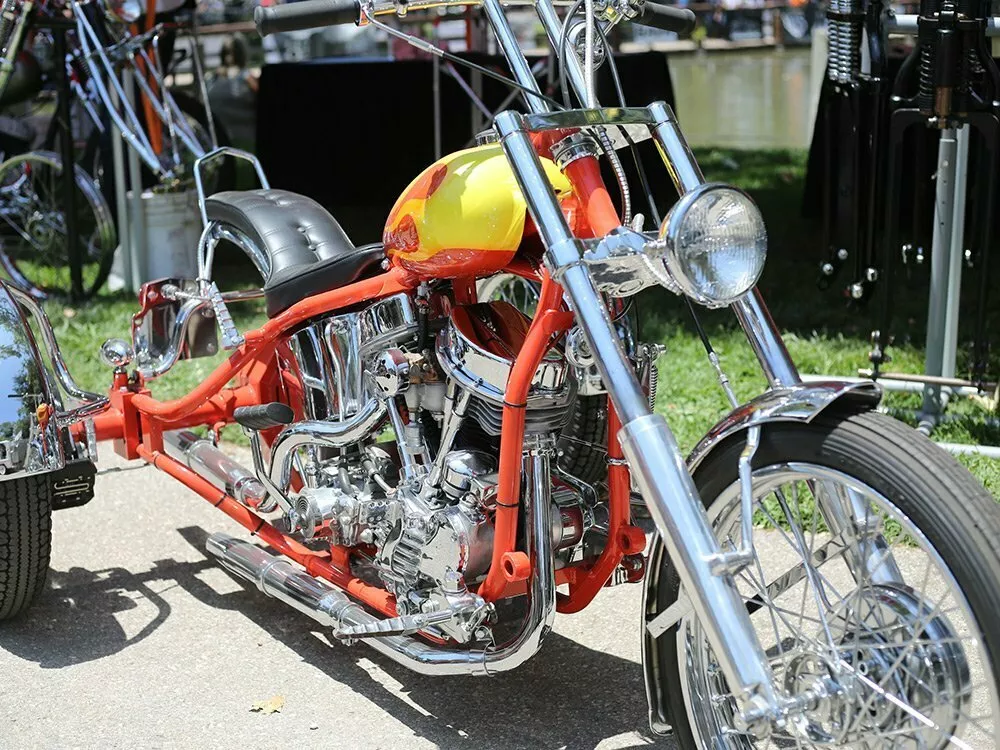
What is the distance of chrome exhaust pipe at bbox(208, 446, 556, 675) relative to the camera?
8.64 ft

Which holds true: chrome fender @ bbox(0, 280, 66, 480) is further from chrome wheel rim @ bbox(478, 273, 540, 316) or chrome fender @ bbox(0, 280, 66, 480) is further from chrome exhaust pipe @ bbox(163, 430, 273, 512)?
chrome wheel rim @ bbox(478, 273, 540, 316)

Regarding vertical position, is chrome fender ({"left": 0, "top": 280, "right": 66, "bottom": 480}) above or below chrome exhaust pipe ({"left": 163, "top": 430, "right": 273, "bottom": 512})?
above

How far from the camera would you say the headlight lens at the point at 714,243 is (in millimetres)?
2146

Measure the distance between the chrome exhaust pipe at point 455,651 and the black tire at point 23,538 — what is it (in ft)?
2.09

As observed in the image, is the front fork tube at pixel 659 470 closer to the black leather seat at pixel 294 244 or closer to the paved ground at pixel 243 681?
the black leather seat at pixel 294 244

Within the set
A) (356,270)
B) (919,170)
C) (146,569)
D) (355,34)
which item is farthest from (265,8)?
(355,34)

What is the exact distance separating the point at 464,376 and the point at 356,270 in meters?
0.46

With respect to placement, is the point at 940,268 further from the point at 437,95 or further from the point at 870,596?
the point at 437,95

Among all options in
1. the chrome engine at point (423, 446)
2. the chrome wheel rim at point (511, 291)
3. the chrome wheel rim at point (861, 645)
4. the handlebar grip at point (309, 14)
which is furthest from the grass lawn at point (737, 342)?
the handlebar grip at point (309, 14)

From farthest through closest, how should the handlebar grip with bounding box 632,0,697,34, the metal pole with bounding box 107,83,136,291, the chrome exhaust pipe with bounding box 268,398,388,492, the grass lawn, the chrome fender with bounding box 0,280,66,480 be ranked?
the metal pole with bounding box 107,83,136,291 → the grass lawn → the chrome fender with bounding box 0,280,66,480 → the chrome exhaust pipe with bounding box 268,398,388,492 → the handlebar grip with bounding box 632,0,697,34

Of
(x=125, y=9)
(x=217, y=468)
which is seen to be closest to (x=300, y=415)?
(x=217, y=468)

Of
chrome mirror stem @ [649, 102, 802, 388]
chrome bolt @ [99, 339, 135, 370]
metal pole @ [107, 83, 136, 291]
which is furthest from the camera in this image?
metal pole @ [107, 83, 136, 291]

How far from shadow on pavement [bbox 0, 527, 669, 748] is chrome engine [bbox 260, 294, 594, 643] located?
265 mm

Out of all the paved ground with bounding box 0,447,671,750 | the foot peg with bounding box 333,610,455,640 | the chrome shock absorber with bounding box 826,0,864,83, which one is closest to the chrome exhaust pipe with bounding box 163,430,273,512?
the paved ground with bounding box 0,447,671,750
